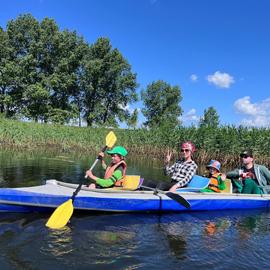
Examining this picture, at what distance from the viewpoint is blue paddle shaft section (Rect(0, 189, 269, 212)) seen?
5738 millimetres

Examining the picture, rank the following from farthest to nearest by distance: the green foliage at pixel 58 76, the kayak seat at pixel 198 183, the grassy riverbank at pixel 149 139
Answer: the green foliage at pixel 58 76 < the grassy riverbank at pixel 149 139 < the kayak seat at pixel 198 183

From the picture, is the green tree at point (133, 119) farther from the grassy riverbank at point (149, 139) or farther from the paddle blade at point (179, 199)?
the paddle blade at point (179, 199)

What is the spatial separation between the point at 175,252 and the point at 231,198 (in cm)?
277

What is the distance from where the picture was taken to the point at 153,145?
803 inches

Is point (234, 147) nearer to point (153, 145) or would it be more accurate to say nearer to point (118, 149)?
point (153, 145)

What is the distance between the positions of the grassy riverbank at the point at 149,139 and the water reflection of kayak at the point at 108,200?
8.84 meters

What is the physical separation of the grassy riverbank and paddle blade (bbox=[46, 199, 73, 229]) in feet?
37.8

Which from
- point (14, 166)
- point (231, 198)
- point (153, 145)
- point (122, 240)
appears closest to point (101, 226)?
point (122, 240)

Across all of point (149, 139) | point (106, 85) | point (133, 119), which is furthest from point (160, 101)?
point (149, 139)

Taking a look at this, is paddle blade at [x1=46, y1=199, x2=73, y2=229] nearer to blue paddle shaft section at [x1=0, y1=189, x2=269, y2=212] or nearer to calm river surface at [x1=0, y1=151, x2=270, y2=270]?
calm river surface at [x1=0, y1=151, x2=270, y2=270]

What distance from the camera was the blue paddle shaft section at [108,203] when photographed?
5738mm

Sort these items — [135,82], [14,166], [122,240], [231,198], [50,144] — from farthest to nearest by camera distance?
1. [135,82]
2. [50,144]
3. [14,166]
4. [231,198]
5. [122,240]

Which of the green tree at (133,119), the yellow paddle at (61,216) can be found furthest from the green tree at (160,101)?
the yellow paddle at (61,216)

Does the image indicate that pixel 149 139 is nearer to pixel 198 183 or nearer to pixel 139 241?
pixel 198 183
